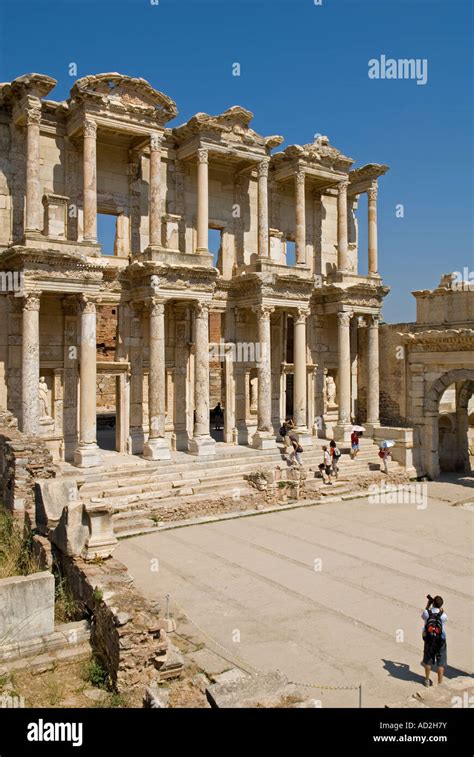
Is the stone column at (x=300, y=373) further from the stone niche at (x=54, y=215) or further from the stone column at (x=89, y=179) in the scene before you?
the stone niche at (x=54, y=215)

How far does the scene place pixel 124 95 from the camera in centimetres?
2086

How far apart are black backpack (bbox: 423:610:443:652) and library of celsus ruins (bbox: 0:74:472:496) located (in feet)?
41.7

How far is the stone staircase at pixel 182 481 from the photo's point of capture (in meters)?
17.3

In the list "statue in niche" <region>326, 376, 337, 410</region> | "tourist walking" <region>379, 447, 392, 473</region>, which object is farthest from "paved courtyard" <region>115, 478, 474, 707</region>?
"statue in niche" <region>326, 376, 337, 410</region>

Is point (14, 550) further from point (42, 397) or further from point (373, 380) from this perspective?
point (373, 380)

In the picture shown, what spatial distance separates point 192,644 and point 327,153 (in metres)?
22.3

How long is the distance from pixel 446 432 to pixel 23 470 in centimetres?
1892

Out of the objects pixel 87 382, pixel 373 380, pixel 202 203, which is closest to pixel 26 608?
pixel 87 382

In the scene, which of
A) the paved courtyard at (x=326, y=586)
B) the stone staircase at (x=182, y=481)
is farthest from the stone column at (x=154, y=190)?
the paved courtyard at (x=326, y=586)

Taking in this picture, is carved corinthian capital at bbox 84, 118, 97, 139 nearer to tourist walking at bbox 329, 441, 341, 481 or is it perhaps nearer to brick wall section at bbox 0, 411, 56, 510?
brick wall section at bbox 0, 411, 56, 510

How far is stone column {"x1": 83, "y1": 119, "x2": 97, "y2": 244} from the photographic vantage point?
65.3 feet

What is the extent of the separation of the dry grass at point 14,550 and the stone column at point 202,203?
12.0 meters

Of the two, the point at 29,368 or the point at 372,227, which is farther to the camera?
the point at 372,227

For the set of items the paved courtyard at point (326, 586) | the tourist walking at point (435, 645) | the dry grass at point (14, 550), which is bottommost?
the paved courtyard at point (326, 586)
